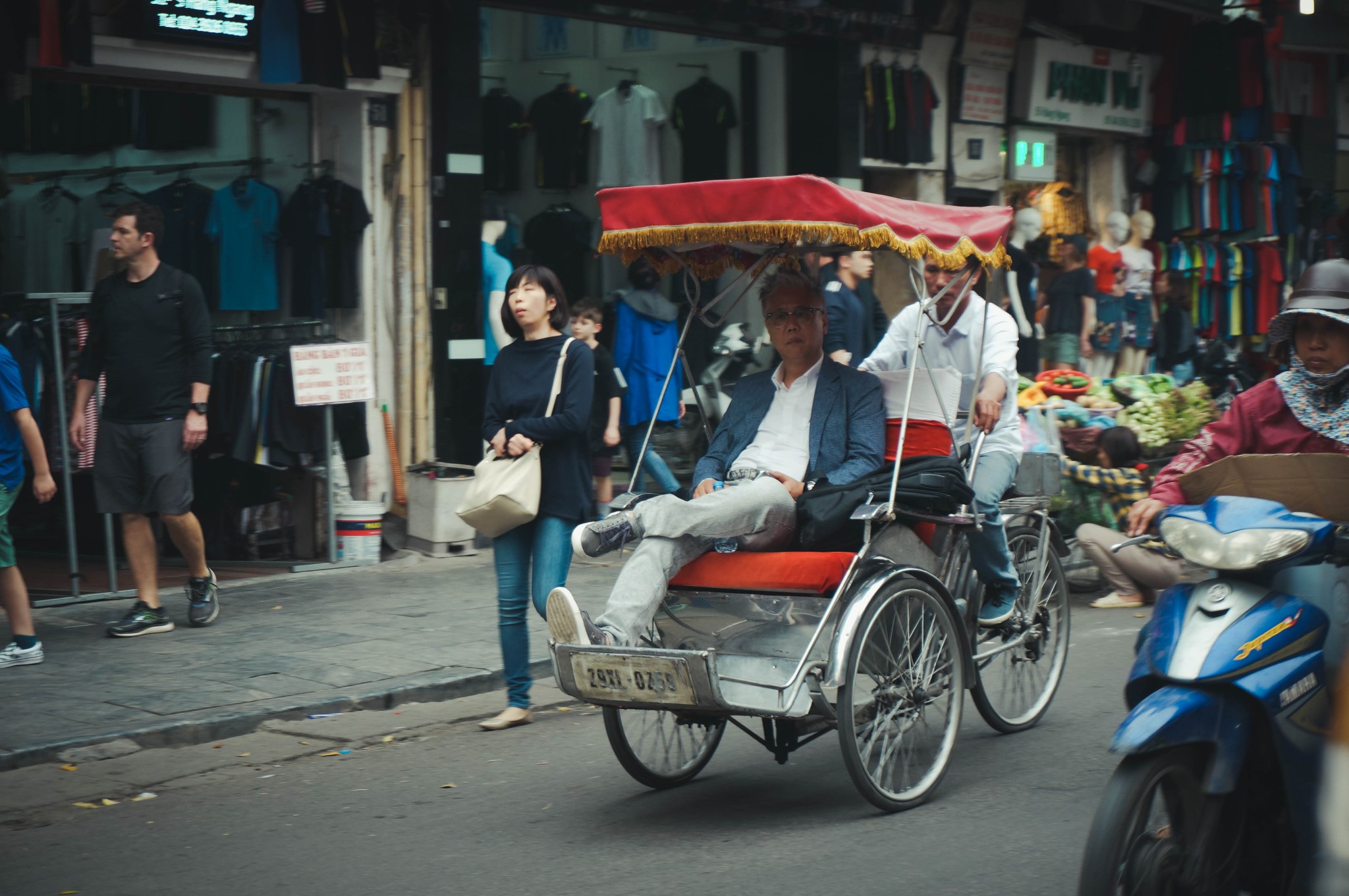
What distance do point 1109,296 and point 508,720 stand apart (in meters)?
11.7

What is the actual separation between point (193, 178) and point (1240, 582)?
9.35m

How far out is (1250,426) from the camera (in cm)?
456

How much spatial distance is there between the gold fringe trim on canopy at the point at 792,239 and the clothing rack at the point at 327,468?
15.3ft

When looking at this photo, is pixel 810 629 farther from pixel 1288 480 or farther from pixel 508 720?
pixel 508 720

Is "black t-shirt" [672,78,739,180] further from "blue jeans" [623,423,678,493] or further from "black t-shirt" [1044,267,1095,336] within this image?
"black t-shirt" [1044,267,1095,336]

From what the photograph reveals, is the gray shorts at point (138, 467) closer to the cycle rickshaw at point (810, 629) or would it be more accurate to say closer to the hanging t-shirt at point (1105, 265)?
the cycle rickshaw at point (810, 629)

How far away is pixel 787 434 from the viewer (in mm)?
5836

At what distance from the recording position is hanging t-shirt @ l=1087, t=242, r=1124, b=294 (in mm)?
16703

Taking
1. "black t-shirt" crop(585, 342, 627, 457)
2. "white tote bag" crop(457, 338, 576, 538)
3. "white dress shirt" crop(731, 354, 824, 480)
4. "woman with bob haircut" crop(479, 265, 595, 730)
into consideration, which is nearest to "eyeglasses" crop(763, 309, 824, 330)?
"white dress shirt" crop(731, 354, 824, 480)

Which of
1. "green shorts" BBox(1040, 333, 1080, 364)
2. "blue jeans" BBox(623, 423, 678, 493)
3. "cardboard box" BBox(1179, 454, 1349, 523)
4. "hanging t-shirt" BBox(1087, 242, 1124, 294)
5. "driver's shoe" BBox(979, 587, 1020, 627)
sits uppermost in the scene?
"hanging t-shirt" BBox(1087, 242, 1124, 294)

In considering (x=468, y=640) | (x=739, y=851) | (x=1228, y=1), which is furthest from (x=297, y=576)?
(x=1228, y=1)

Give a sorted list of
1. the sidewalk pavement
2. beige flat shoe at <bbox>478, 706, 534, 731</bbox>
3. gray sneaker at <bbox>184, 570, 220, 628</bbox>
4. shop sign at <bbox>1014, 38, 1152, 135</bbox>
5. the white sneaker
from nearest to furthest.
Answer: the sidewalk pavement < beige flat shoe at <bbox>478, 706, 534, 731</bbox> < the white sneaker < gray sneaker at <bbox>184, 570, 220, 628</bbox> < shop sign at <bbox>1014, 38, 1152, 135</bbox>

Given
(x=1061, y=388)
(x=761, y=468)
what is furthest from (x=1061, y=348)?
(x=761, y=468)

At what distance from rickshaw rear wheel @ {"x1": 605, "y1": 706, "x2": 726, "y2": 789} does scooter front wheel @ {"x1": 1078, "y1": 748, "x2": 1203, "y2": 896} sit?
1.92 metres
